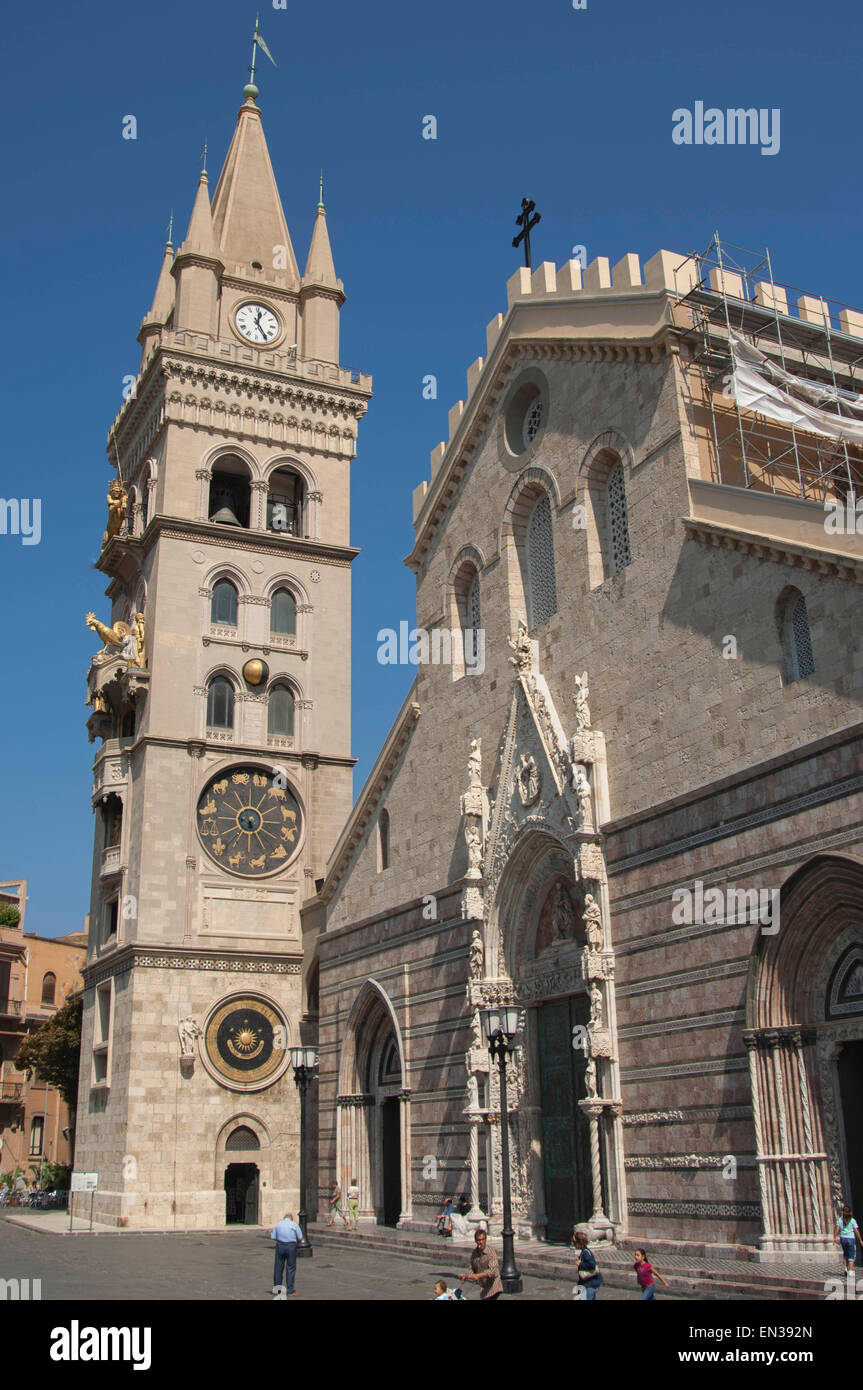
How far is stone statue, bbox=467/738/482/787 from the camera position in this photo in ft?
91.3

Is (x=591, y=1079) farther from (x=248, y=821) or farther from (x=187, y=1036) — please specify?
(x=248, y=821)

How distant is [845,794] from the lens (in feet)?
58.2

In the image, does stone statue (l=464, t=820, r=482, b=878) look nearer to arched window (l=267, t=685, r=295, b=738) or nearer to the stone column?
the stone column

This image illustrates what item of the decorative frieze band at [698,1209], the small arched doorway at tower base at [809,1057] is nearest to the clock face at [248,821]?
the decorative frieze band at [698,1209]

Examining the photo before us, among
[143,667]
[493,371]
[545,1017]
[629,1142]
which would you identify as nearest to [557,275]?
[493,371]

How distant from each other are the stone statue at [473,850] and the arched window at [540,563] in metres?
4.53

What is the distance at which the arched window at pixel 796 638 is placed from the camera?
1917 centimetres

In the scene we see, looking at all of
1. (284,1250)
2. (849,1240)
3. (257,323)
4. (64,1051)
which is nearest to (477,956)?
(284,1250)

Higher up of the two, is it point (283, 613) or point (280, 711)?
point (283, 613)

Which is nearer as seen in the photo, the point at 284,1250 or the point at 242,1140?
the point at 284,1250

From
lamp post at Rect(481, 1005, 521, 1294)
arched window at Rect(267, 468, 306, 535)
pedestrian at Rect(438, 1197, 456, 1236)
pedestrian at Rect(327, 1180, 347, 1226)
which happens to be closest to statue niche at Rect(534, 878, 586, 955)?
lamp post at Rect(481, 1005, 521, 1294)

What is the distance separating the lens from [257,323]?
48.3 meters

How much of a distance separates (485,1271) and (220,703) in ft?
95.8
